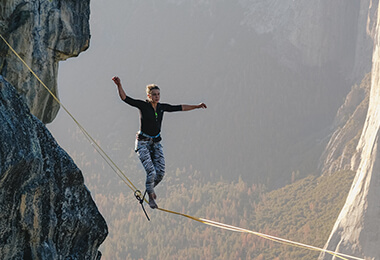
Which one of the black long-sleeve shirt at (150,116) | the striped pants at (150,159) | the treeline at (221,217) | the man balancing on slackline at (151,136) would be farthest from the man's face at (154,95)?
the treeline at (221,217)

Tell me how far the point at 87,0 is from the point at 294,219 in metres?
81.0

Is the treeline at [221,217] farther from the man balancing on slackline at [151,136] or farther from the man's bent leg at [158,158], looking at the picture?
the man balancing on slackline at [151,136]

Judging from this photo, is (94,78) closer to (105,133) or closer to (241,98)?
(105,133)

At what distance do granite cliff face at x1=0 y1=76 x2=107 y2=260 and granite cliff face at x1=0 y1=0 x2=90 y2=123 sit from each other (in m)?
4.58

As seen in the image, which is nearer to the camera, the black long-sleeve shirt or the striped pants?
the black long-sleeve shirt

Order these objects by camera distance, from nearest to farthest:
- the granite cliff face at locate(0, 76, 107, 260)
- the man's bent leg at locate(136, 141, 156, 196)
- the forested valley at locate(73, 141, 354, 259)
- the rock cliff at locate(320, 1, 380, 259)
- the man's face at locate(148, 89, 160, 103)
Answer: the granite cliff face at locate(0, 76, 107, 260) → the man's face at locate(148, 89, 160, 103) → the man's bent leg at locate(136, 141, 156, 196) → the rock cliff at locate(320, 1, 380, 259) → the forested valley at locate(73, 141, 354, 259)

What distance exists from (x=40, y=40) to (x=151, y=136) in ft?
17.5

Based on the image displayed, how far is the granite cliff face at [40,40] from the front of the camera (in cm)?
1276

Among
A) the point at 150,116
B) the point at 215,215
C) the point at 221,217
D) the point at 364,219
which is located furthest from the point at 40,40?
the point at 215,215

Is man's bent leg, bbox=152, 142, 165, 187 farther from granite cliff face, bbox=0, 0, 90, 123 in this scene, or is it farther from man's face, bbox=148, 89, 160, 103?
granite cliff face, bbox=0, 0, 90, 123

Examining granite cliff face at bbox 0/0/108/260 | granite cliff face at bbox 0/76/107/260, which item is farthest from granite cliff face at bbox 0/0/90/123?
granite cliff face at bbox 0/76/107/260

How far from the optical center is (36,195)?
8.34 metres

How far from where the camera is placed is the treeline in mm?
86500

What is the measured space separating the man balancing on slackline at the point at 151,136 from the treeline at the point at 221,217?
6794 cm
